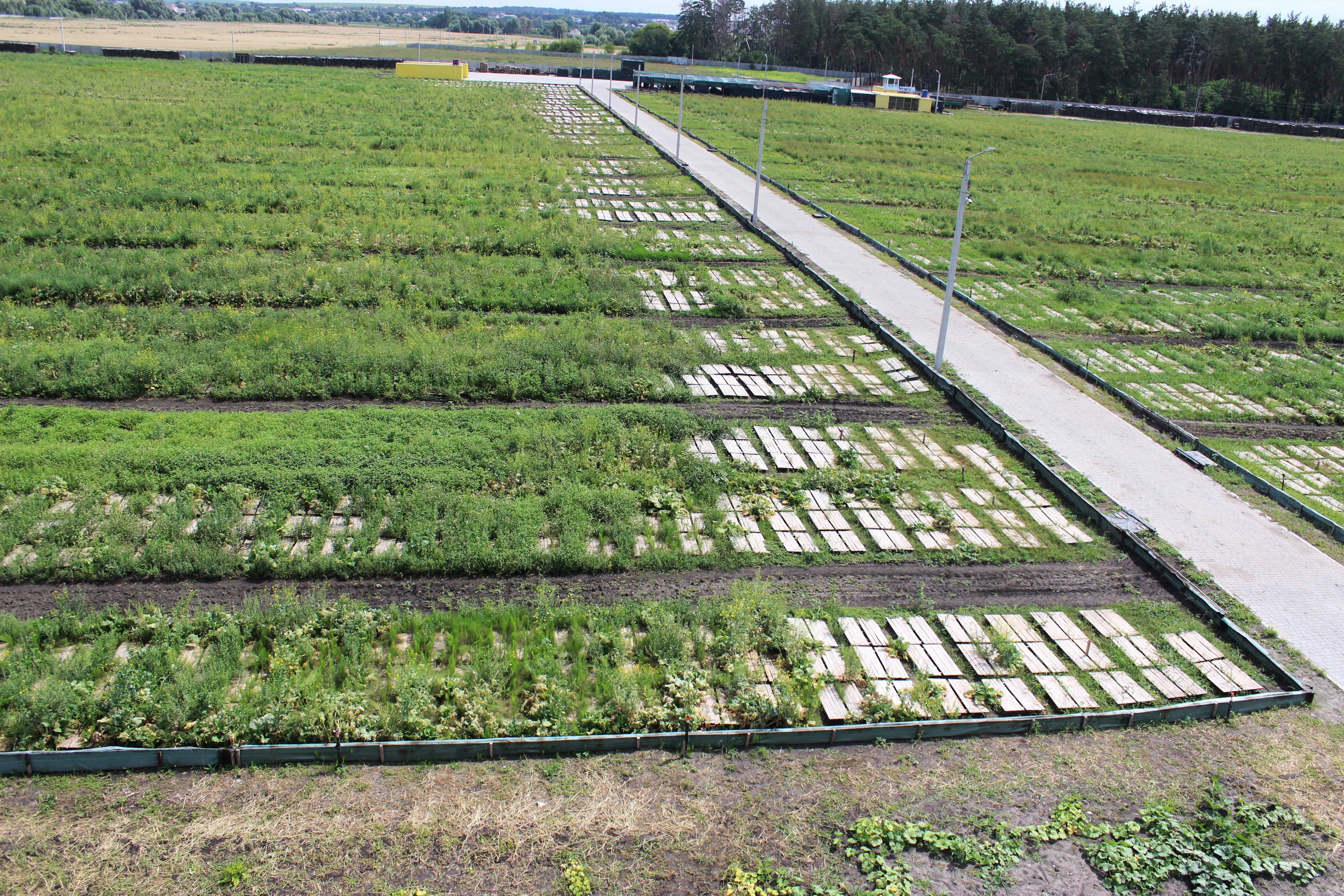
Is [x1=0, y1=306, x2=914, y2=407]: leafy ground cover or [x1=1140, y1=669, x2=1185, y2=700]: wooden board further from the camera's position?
[x1=0, y1=306, x2=914, y2=407]: leafy ground cover

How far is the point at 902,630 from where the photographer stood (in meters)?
11.4

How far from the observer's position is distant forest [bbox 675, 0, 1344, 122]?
10194 centimetres

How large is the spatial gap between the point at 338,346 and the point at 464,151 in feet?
84.7

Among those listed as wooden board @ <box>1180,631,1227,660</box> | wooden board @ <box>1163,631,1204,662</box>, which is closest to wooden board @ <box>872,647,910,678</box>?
wooden board @ <box>1163,631,1204,662</box>

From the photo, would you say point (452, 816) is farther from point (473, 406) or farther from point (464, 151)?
point (464, 151)

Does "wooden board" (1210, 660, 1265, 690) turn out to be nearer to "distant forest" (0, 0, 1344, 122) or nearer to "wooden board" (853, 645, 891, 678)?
"wooden board" (853, 645, 891, 678)

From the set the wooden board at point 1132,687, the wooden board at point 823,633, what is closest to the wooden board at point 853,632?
the wooden board at point 823,633

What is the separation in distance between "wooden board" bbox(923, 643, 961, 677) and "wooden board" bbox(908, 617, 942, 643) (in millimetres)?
66

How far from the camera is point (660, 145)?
4731cm

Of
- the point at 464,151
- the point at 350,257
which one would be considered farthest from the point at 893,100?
the point at 350,257

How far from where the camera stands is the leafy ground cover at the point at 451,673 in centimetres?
930

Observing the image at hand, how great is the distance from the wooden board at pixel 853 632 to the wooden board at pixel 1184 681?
3.48m

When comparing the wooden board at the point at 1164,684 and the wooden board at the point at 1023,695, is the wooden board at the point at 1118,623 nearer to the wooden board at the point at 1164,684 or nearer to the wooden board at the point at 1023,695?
the wooden board at the point at 1164,684

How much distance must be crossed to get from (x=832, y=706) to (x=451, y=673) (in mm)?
4181
